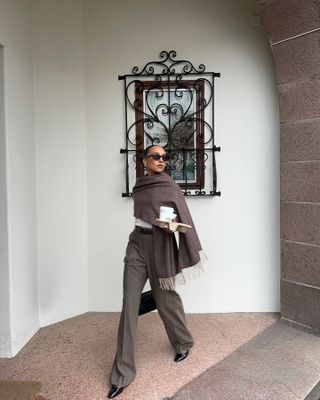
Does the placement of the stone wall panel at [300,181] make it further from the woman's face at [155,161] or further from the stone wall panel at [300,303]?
the woman's face at [155,161]

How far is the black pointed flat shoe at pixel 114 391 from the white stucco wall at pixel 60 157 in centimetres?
125

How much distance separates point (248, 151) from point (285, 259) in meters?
1.05

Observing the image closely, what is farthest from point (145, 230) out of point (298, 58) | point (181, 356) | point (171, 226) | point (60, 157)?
point (298, 58)

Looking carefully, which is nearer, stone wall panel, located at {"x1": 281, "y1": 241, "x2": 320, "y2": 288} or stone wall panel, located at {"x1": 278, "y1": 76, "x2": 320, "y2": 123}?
stone wall panel, located at {"x1": 278, "y1": 76, "x2": 320, "y2": 123}

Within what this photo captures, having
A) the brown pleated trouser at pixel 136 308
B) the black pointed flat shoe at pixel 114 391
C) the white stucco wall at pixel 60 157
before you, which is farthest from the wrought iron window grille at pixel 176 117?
the black pointed flat shoe at pixel 114 391

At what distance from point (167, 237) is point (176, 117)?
4.89ft

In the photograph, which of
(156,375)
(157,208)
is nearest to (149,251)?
(157,208)

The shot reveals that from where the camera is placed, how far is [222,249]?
3.54 meters

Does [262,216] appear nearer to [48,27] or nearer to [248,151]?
[248,151]

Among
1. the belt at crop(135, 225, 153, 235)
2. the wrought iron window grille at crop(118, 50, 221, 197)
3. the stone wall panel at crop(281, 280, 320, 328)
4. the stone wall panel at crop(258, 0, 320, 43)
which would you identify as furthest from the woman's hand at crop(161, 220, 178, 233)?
the stone wall panel at crop(258, 0, 320, 43)

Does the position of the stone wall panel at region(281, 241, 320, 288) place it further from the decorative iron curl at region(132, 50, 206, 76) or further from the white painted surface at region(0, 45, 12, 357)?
the white painted surface at region(0, 45, 12, 357)

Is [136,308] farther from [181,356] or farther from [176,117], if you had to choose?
[176,117]

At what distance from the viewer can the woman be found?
2.38m

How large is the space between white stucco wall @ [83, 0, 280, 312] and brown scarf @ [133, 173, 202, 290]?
1.11 meters
